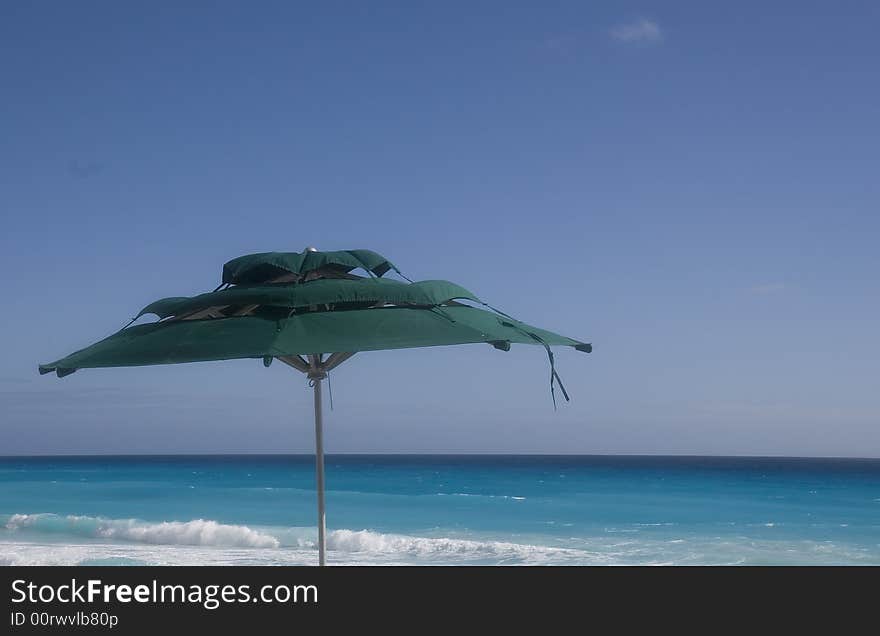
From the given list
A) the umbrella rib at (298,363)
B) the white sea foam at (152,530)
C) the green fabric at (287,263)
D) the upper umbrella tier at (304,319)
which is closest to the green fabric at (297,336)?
the upper umbrella tier at (304,319)

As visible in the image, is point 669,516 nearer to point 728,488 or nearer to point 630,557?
point 630,557

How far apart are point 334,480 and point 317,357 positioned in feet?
120

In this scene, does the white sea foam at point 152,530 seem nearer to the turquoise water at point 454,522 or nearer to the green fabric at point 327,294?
the turquoise water at point 454,522

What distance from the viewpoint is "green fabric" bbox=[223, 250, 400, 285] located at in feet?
13.9

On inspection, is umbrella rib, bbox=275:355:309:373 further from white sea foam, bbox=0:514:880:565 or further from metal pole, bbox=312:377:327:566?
white sea foam, bbox=0:514:880:565

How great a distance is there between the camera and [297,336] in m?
3.69

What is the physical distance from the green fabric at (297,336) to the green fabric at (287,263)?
→ 1.19 feet

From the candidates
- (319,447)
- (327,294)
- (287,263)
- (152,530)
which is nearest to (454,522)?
(152,530)

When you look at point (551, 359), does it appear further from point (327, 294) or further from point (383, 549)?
point (383, 549)

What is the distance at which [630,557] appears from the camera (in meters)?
16.8

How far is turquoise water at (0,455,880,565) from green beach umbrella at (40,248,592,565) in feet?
41.0

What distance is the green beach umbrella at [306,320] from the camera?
373cm

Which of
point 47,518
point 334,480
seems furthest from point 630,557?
point 334,480
